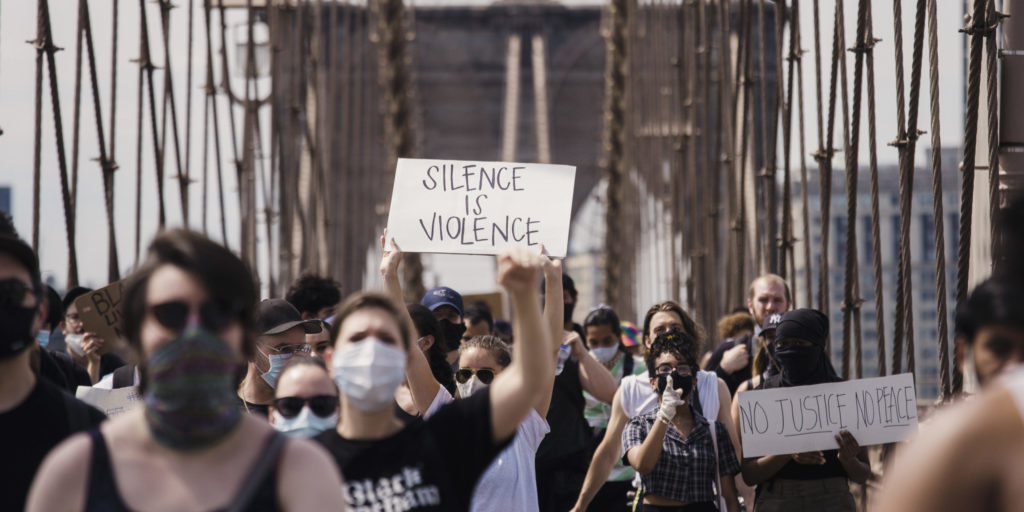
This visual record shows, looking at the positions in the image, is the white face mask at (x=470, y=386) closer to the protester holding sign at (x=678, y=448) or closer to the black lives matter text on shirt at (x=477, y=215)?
the black lives matter text on shirt at (x=477, y=215)

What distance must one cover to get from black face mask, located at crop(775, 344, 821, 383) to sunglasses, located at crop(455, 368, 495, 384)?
3.32ft

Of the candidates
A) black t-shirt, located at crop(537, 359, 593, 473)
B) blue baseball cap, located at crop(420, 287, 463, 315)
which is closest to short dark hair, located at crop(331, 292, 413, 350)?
blue baseball cap, located at crop(420, 287, 463, 315)

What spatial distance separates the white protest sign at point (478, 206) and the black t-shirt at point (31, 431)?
215 cm

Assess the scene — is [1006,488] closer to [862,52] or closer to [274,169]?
[862,52]

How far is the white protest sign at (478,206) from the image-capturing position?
5062 mm

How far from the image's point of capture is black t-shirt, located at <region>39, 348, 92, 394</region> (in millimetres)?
4090

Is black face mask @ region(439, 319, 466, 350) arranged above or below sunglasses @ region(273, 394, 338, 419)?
below

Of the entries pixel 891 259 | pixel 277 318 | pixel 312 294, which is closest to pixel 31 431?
pixel 277 318

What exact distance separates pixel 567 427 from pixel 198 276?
13.1 ft

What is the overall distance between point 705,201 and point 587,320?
12.0 m

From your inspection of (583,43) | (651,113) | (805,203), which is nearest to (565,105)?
(583,43)

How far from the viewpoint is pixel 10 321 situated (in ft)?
9.62

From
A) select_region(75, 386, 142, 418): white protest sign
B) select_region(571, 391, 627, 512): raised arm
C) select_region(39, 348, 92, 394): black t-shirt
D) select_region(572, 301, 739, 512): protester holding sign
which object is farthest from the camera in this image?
select_region(571, 391, 627, 512): raised arm

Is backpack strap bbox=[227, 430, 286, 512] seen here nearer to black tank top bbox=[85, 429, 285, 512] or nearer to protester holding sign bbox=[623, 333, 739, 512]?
black tank top bbox=[85, 429, 285, 512]
